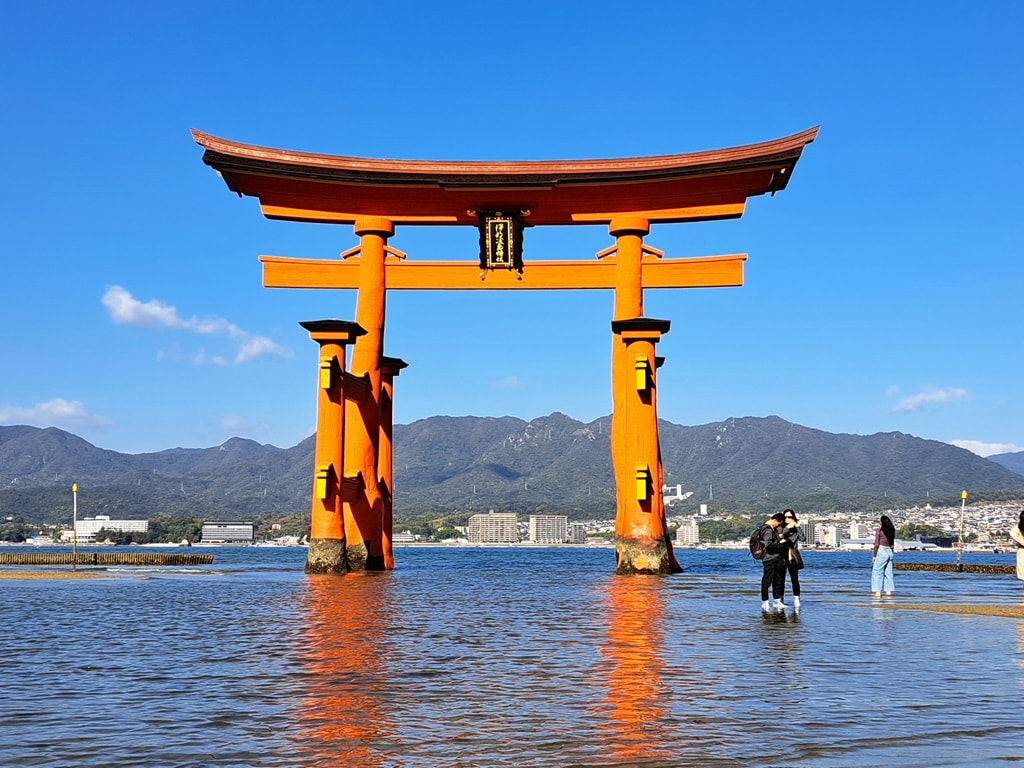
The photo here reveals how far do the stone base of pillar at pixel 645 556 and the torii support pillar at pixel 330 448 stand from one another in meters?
7.52

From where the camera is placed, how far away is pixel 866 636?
12750mm

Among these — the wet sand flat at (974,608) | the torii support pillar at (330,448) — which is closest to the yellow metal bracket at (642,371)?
the torii support pillar at (330,448)

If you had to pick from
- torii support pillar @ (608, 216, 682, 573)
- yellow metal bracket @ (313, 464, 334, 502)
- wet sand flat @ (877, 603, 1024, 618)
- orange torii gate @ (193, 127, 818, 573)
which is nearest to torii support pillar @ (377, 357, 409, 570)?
orange torii gate @ (193, 127, 818, 573)

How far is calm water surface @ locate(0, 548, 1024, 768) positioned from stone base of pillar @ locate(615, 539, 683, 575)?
11.8 m

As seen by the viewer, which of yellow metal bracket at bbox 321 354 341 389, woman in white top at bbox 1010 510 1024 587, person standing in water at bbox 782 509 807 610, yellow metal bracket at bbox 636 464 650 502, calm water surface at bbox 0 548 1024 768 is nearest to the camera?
calm water surface at bbox 0 548 1024 768

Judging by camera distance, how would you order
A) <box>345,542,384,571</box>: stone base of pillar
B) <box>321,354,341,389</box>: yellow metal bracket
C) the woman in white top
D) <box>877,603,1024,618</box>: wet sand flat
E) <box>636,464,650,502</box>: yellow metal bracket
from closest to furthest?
1. <box>877,603,1024,618</box>: wet sand flat
2. the woman in white top
3. <box>636,464,650,502</box>: yellow metal bracket
4. <box>321,354,341,389</box>: yellow metal bracket
5. <box>345,542,384,571</box>: stone base of pillar

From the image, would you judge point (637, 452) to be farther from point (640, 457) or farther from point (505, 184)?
point (505, 184)

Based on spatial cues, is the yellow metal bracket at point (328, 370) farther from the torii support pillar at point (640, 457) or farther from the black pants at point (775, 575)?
the black pants at point (775, 575)

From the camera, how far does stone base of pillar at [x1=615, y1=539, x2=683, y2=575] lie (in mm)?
28391

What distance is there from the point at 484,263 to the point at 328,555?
9520 millimetres

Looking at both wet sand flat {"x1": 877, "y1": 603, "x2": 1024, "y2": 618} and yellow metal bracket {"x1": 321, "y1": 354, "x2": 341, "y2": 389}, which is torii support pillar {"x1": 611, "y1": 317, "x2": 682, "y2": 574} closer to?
yellow metal bracket {"x1": 321, "y1": 354, "x2": 341, "y2": 389}

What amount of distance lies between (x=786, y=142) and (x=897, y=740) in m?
24.9

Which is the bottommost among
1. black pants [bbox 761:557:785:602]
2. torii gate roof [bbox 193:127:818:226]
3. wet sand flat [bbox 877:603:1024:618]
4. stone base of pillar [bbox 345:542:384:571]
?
wet sand flat [bbox 877:603:1024:618]

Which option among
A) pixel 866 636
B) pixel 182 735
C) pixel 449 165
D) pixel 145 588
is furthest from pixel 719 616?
pixel 449 165
